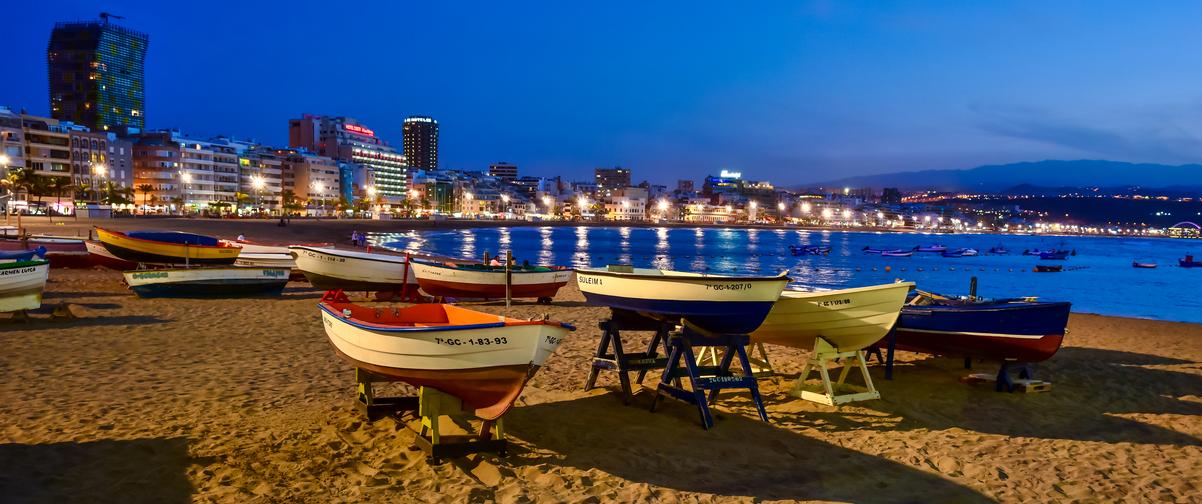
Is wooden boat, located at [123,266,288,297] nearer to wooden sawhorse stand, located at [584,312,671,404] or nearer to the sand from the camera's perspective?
the sand

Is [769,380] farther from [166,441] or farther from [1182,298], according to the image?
[1182,298]

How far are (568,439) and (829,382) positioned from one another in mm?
3644

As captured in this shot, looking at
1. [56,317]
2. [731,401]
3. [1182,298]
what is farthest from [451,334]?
[1182,298]

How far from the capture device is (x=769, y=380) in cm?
1052

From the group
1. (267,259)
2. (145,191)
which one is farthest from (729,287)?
(145,191)

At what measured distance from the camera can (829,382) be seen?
9109 mm

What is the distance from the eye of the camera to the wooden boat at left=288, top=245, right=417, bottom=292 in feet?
61.8

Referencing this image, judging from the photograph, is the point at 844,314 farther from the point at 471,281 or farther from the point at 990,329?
the point at 471,281

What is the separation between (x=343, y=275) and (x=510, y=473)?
1385 cm

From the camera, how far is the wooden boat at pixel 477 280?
60.6 feet

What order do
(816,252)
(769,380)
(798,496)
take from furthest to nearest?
(816,252), (769,380), (798,496)

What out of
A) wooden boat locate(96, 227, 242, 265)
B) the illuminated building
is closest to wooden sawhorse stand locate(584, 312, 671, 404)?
wooden boat locate(96, 227, 242, 265)

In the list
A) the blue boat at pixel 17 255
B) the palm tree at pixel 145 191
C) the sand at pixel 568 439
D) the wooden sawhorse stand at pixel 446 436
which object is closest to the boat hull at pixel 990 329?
the sand at pixel 568 439

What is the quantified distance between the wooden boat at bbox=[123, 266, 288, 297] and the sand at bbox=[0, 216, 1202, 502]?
5.43m
